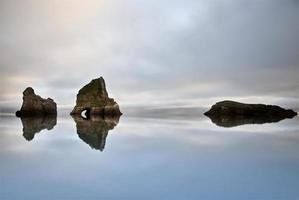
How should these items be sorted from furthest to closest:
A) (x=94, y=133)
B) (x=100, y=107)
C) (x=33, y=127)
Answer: (x=100, y=107) < (x=33, y=127) < (x=94, y=133)

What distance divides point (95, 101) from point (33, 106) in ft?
14.7

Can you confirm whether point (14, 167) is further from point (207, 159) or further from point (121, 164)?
point (207, 159)

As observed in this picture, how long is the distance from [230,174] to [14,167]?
191cm

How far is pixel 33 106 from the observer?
24844 mm

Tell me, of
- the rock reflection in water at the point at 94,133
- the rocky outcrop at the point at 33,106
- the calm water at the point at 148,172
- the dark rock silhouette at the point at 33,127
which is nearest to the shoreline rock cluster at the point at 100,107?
the rocky outcrop at the point at 33,106

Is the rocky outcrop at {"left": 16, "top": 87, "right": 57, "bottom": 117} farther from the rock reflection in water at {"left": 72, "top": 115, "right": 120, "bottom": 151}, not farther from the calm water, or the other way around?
the calm water

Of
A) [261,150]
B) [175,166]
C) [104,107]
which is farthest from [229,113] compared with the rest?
[175,166]

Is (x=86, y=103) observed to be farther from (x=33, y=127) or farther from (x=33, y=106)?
(x=33, y=127)

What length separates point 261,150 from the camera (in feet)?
15.6

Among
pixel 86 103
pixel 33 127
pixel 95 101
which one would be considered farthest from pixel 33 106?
pixel 33 127

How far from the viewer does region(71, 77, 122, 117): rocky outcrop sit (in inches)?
1051

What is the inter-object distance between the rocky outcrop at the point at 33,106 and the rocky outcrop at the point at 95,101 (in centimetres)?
243

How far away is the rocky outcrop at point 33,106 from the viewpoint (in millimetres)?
24656

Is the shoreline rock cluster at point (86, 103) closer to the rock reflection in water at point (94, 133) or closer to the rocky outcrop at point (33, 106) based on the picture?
the rocky outcrop at point (33, 106)
